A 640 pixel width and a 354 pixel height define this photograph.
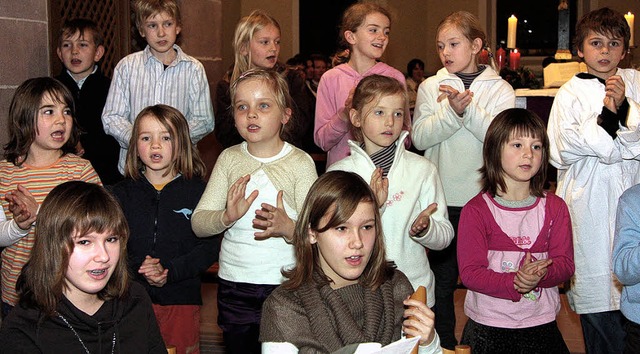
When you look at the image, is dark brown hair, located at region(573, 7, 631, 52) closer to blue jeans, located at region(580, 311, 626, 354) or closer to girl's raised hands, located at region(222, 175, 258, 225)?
blue jeans, located at region(580, 311, 626, 354)

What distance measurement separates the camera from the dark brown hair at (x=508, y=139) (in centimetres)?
320

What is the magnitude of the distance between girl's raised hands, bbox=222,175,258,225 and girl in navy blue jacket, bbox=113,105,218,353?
1.37ft

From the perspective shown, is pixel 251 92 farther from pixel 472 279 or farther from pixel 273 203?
pixel 472 279

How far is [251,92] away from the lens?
3.30m

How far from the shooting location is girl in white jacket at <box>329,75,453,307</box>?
318 cm

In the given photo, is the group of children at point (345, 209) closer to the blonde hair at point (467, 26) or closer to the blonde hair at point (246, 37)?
the blonde hair at point (467, 26)

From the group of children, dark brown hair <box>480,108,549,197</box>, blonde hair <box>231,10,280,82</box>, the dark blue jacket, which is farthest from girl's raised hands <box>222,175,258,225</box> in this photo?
blonde hair <box>231,10,280,82</box>

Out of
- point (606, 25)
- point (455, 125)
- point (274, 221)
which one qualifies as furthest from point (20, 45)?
point (606, 25)

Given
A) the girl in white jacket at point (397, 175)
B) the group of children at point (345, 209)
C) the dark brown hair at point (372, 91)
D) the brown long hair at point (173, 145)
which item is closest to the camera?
the group of children at point (345, 209)

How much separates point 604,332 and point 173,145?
6.06 feet

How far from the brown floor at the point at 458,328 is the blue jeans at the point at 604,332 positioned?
2.50 feet

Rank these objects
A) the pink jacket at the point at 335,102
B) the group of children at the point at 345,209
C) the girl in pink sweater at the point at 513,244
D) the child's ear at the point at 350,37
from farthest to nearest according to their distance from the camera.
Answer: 1. the child's ear at the point at 350,37
2. the pink jacket at the point at 335,102
3. the girl in pink sweater at the point at 513,244
4. the group of children at the point at 345,209

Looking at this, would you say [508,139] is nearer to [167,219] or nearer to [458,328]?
[167,219]

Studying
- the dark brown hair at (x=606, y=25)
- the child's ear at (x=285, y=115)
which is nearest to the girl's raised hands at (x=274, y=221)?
the child's ear at (x=285, y=115)
